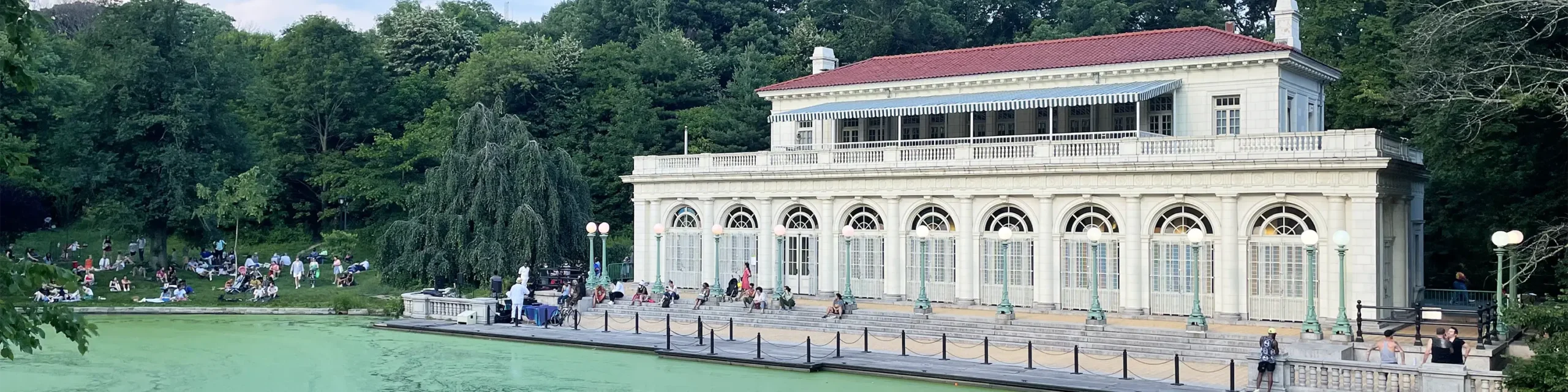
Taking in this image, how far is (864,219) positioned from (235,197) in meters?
25.5

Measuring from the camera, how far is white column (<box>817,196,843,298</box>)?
116ft

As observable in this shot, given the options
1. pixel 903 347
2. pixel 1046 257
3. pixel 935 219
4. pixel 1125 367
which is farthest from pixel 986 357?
pixel 935 219

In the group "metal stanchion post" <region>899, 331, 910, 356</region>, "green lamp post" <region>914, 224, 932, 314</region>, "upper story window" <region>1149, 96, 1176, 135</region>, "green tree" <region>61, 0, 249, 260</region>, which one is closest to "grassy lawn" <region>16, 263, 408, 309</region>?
"green tree" <region>61, 0, 249, 260</region>

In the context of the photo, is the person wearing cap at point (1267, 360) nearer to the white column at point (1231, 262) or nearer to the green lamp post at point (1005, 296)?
the white column at point (1231, 262)

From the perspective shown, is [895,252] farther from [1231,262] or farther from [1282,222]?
[1282,222]

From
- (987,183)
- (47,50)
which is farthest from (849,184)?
(47,50)

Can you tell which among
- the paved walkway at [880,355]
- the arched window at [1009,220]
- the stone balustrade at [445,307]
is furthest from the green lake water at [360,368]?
the arched window at [1009,220]

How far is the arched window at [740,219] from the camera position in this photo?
3716 centimetres

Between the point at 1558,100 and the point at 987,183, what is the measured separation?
39.2 ft

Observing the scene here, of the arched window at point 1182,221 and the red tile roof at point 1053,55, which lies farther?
the red tile roof at point 1053,55

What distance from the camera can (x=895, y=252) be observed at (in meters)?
34.4

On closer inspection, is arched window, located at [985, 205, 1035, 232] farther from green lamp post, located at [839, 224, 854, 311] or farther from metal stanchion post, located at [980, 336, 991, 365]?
metal stanchion post, located at [980, 336, 991, 365]

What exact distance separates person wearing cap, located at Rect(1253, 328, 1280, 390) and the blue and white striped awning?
34.5 ft

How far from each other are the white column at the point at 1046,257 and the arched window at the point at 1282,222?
4.54 m
